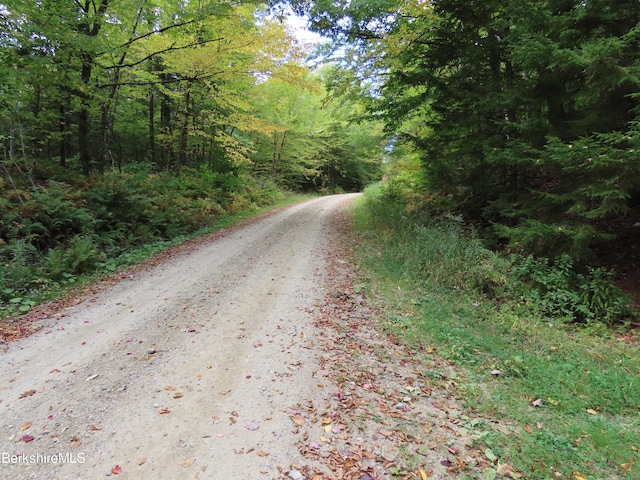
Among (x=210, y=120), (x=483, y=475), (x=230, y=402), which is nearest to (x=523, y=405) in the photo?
(x=483, y=475)

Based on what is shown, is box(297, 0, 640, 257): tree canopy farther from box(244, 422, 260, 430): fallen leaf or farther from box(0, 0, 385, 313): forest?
box(244, 422, 260, 430): fallen leaf

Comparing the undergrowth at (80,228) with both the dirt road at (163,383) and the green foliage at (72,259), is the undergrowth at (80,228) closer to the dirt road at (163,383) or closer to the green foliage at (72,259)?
the green foliage at (72,259)

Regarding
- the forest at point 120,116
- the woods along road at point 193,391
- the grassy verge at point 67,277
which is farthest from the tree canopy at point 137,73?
the woods along road at point 193,391

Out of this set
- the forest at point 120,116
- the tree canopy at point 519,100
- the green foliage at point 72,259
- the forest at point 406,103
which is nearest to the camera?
the tree canopy at point 519,100

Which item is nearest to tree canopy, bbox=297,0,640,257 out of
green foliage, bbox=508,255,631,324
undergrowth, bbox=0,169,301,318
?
green foliage, bbox=508,255,631,324

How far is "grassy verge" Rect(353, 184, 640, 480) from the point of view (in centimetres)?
282

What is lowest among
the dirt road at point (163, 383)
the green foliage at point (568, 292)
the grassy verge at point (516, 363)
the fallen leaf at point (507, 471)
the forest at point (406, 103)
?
the dirt road at point (163, 383)

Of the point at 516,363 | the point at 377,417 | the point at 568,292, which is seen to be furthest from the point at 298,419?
the point at 568,292

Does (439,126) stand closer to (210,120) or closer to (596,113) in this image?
(596,113)

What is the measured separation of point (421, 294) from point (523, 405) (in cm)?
299

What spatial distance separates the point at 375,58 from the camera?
934 cm

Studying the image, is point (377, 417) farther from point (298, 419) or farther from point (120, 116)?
point (120, 116)

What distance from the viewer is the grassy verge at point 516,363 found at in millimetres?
2824

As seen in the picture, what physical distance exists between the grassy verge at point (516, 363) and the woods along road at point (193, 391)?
26.4 inches
